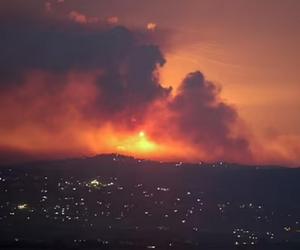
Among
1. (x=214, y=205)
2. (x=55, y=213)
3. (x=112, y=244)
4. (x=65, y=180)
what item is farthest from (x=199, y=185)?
(x=112, y=244)

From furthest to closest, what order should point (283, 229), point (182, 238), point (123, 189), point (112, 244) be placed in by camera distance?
point (123, 189) < point (283, 229) < point (182, 238) < point (112, 244)

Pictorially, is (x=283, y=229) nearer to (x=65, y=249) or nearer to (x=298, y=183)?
(x=298, y=183)

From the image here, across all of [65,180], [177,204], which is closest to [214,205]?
[177,204]

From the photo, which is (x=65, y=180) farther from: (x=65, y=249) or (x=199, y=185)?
(x=65, y=249)

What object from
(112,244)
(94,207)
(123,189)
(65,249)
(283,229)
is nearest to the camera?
(65,249)

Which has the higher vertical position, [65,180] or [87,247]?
[65,180]

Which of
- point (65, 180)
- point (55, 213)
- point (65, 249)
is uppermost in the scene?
point (65, 180)

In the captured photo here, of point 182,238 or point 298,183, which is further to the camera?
point 298,183
